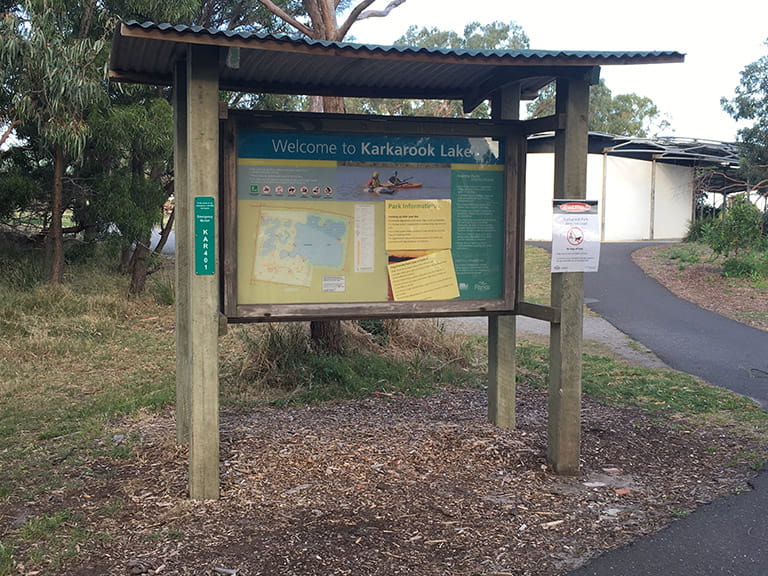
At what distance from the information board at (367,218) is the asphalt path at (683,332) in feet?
12.9

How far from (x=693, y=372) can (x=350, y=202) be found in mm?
5974

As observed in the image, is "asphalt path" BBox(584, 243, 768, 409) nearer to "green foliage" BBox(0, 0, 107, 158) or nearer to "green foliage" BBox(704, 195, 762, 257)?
"green foliage" BBox(704, 195, 762, 257)

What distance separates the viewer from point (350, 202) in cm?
525

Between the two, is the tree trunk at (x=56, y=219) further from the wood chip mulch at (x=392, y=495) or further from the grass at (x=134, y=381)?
the wood chip mulch at (x=392, y=495)

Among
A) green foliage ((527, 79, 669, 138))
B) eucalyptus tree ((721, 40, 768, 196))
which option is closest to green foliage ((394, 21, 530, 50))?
green foliage ((527, 79, 669, 138))

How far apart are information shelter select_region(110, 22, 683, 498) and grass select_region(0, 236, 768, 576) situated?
2.96 ft

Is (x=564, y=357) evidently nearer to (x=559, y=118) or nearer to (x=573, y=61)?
(x=559, y=118)

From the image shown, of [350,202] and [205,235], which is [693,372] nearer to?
[350,202]

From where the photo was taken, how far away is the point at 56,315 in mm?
11812

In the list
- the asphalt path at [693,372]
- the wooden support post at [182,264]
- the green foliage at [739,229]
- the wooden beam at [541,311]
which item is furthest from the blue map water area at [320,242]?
the green foliage at [739,229]

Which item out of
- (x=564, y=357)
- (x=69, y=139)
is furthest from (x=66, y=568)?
(x=69, y=139)

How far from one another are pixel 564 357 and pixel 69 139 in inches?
383

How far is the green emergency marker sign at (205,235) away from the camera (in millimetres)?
4555

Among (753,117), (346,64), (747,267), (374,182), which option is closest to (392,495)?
(374,182)
